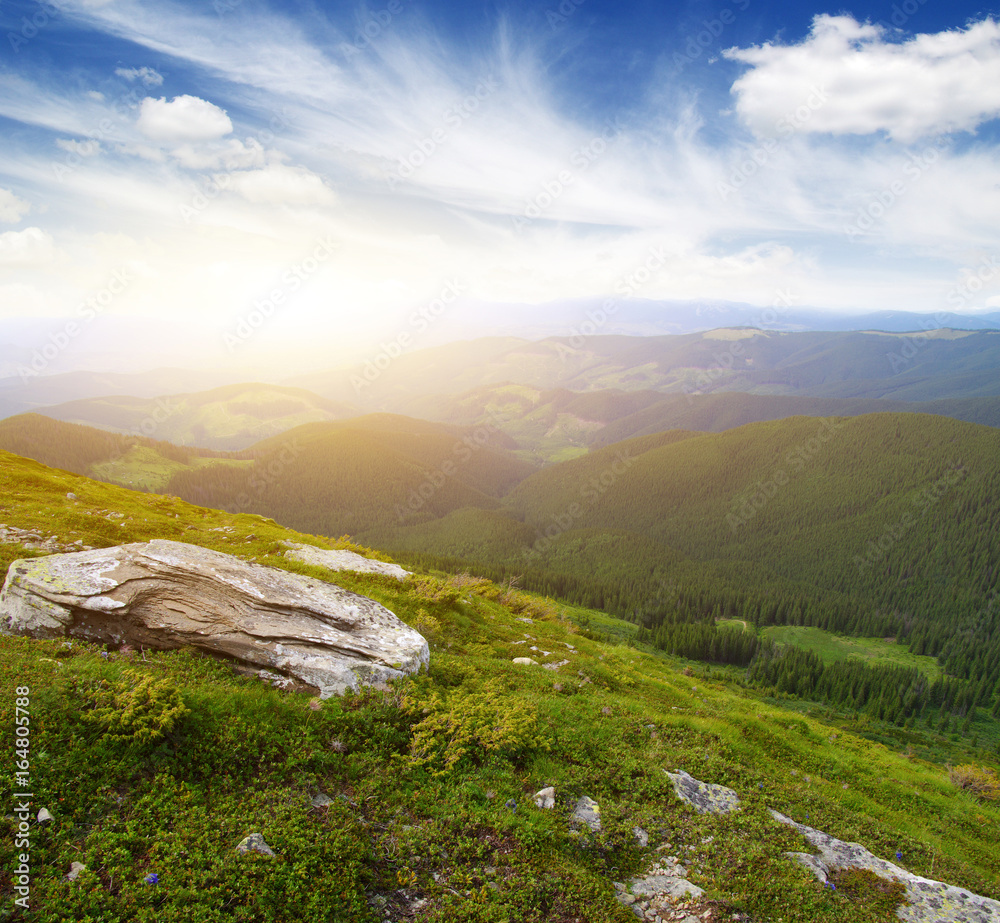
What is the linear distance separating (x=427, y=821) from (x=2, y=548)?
18301 millimetres

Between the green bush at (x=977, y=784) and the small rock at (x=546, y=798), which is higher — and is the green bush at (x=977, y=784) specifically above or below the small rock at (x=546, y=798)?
below

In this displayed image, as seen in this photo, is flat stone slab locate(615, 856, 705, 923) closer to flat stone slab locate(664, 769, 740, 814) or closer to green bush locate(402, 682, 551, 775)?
flat stone slab locate(664, 769, 740, 814)

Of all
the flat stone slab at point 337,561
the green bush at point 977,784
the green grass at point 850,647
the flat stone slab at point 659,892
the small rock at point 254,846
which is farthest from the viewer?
the green grass at point 850,647

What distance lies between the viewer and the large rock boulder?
490 inches

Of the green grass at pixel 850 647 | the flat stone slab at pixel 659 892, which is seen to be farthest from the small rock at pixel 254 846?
the green grass at pixel 850 647

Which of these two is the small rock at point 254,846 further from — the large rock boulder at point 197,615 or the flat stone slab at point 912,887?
the flat stone slab at point 912,887

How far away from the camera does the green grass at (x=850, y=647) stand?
12494 centimetres

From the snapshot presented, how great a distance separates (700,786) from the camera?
517 inches

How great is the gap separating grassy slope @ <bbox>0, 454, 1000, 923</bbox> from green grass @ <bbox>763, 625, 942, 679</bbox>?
451ft

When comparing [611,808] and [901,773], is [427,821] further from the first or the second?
[901,773]

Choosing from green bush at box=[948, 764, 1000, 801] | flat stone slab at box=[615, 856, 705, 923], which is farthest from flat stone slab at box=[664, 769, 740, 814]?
green bush at box=[948, 764, 1000, 801]

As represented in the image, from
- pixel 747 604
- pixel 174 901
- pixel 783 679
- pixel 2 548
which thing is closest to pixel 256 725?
pixel 174 901

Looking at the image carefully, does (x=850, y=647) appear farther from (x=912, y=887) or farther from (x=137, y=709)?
(x=137, y=709)

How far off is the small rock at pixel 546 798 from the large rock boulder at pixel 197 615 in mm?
5237
